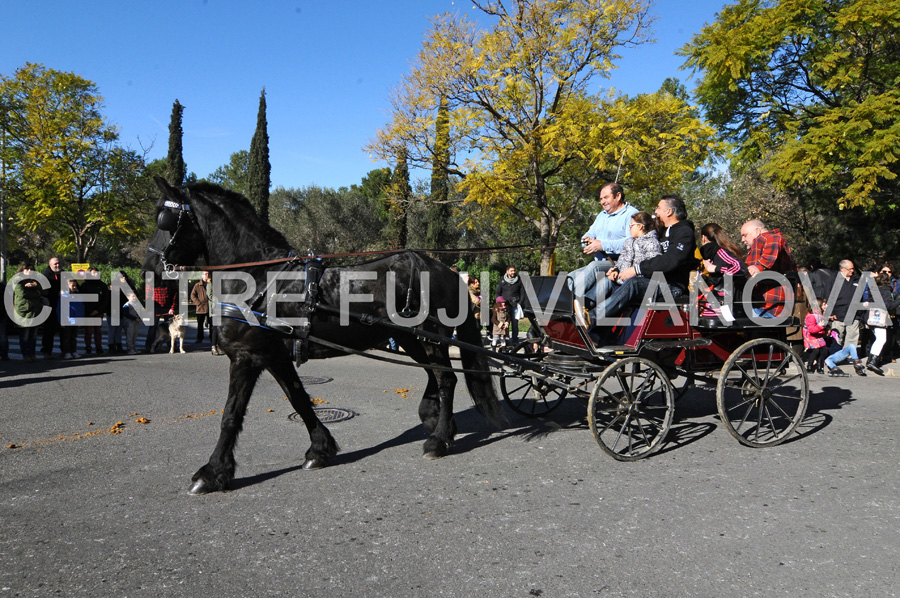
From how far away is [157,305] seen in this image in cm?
1366

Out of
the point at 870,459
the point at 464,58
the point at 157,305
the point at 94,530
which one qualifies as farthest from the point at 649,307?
the point at 464,58

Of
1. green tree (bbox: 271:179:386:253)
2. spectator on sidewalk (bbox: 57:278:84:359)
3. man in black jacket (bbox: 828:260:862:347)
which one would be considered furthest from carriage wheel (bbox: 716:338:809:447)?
green tree (bbox: 271:179:386:253)

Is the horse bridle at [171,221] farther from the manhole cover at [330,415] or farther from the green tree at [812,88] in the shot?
the green tree at [812,88]

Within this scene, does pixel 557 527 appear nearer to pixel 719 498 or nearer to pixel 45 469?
Answer: pixel 719 498

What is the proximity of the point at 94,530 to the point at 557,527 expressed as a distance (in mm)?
2675

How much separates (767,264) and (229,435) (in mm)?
4838

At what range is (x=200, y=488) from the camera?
14.1 feet

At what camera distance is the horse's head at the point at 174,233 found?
184 inches

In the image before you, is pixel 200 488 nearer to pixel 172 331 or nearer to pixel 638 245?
pixel 638 245

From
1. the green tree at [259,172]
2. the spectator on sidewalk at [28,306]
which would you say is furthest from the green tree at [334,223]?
the spectator on sidewalk at [28,306]

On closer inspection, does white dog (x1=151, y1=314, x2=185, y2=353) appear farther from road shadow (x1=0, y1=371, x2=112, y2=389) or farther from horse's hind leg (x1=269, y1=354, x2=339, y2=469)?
horse's hind leg (x1=269, y1=354, x2=339, y2=469)

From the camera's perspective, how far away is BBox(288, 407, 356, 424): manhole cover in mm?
6574

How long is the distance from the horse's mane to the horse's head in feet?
0.35

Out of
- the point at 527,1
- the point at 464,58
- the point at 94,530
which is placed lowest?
the point at 94,530
